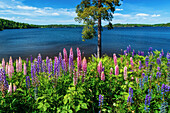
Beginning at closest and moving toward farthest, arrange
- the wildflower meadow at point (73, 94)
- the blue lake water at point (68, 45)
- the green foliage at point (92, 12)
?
the wildflower meadow at point (73, 94) → the green foliage at point (92, 12) → the blue lake water at point (68, 45)

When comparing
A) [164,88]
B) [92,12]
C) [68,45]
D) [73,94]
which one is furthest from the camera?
[68,45]

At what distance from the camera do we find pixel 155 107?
4.57 m

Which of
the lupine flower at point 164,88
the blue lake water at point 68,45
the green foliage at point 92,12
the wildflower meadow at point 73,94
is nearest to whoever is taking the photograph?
the wildflower meadow at point 73,94

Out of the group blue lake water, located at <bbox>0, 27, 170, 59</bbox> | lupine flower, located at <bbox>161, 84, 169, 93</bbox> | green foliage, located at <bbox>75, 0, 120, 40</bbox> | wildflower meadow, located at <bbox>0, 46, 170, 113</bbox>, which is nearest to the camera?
wildflower meadow, located at <bbox>0, 46, 170, 113</bbox>

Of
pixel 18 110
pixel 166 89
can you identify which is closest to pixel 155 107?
pixel 166 89

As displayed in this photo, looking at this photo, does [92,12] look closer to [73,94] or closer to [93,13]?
[93,13]

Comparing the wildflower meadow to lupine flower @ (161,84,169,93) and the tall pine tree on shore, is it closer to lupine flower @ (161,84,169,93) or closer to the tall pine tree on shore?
lupine flower @ (161,84,169,93)

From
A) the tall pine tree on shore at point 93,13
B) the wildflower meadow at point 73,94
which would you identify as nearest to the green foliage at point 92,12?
the tall pine tree on shore at point 93,13

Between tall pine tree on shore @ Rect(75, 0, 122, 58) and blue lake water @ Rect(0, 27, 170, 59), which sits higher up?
tall pine tree on shore @ Rect(75, 0, 122, 58)

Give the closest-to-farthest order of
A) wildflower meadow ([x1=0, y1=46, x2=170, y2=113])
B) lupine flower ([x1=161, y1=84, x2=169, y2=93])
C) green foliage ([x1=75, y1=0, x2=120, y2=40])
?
wildflower meadow ([x1=0, y1=46, x2=170, y2=113]), lupine flower ([x1=161, y1=84, x2=169, y2=93]), green foliage ([x1=75, y1=0, x2=120, y2=40])

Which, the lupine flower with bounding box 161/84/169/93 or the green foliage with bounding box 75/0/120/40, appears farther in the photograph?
the green foliage with bounding box 75/0/120/40

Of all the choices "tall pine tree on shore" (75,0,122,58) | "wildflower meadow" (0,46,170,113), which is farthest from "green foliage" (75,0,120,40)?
"wildflower meadow" (0,46,170,113)

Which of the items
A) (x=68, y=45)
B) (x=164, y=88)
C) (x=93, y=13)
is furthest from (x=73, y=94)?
(x=68, y=45)

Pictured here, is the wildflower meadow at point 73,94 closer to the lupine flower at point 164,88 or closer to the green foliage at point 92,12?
the lupine flower at point 164,88
